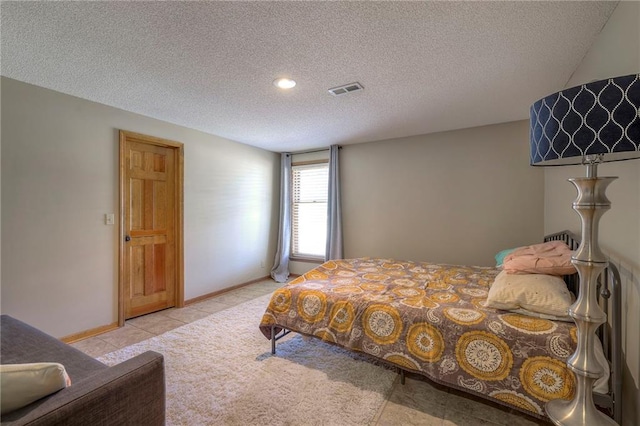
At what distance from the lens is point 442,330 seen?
1.72m

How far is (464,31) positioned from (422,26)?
0.29 meters

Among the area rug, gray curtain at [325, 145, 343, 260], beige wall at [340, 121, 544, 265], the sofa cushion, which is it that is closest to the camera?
the sofa cushion

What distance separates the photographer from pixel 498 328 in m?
1.59

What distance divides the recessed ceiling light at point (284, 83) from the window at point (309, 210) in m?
2.47

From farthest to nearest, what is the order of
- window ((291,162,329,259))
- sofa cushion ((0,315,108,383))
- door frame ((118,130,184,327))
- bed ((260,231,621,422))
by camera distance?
window ((291,162,329,259)), door frame ((118,130,184,327)), bed ((260,231,621,422)), sofa cushion ((0,315,108,383))

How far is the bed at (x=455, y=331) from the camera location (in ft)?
4.71

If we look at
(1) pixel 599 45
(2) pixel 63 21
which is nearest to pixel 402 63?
(1) pixel 599 45

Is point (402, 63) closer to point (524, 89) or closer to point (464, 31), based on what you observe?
point (464, 31)

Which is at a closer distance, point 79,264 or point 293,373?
point 293,373

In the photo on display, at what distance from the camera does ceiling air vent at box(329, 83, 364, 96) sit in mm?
2479

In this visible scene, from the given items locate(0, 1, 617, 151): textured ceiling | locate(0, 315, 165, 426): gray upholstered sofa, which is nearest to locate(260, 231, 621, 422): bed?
locate(0, 315, 165, 426): gray upholstered sofa

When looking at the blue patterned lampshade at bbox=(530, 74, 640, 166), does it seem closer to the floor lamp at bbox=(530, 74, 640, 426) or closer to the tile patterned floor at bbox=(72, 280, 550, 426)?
the floor lamp at bbox=(530, 74, 640, 426)

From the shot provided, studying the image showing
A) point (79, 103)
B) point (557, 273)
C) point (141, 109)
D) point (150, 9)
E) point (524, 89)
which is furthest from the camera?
point (141, 109)

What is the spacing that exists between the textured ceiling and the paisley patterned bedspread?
1807 millimetres
